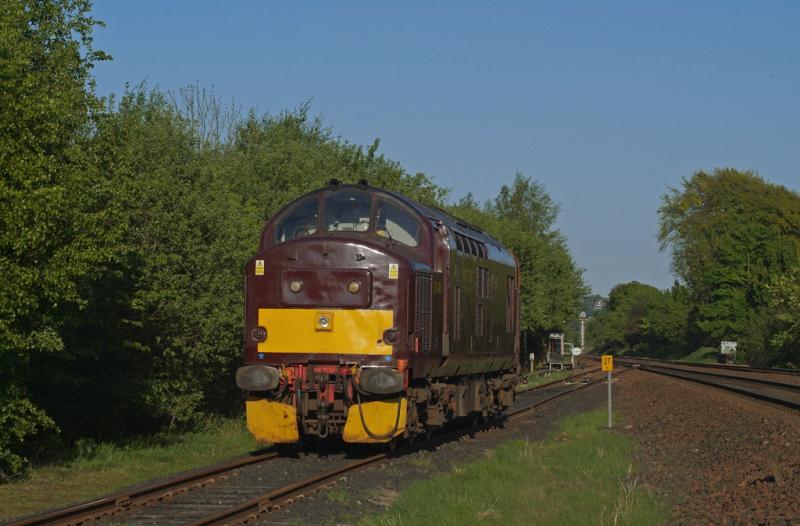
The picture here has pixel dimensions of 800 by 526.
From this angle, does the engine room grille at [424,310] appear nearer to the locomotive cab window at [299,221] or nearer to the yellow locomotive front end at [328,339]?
the yellow locomotive front end at [328,339]

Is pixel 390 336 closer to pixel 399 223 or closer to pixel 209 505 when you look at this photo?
pixel 399 223

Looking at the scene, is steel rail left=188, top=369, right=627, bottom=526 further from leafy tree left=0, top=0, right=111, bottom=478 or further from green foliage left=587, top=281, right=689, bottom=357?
green foliage left=587, top=281, right=689, bottom=357

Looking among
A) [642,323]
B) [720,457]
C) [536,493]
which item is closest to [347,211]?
[536,493]

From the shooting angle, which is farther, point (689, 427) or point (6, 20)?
point (689, 427)

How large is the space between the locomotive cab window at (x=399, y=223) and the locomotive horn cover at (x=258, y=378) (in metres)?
3.03

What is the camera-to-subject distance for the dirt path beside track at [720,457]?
430 inches

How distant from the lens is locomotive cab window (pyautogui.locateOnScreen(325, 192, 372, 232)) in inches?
656

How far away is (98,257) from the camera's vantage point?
46.2 ft

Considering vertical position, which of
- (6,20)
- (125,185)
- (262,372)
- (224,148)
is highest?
(224,148)

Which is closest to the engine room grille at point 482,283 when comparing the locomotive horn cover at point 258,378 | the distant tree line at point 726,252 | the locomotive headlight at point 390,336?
the locomotive headlight at point 390,336

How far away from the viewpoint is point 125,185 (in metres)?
17.1

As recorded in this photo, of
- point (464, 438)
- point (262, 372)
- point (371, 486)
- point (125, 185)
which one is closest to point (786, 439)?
point (464, 438)

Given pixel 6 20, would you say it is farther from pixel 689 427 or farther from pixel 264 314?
pixel 689 427

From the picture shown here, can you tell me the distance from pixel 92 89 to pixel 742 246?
2838 inches
